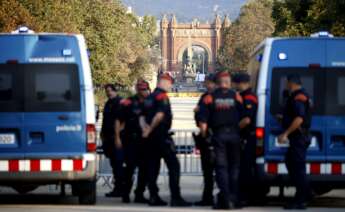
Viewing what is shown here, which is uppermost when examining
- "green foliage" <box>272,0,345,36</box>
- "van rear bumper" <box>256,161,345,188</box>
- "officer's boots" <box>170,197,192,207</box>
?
"green foliage" <box>272,0,345,36</box>

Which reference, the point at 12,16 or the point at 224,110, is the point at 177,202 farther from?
the point at 12,16

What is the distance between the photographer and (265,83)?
15.4 m

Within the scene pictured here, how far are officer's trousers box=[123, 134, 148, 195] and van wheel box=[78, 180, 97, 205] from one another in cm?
80

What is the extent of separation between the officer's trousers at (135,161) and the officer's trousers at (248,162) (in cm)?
149

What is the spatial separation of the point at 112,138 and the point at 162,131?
2.00 metres

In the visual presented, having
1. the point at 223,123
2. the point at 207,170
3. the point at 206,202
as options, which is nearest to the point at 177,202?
the point at 206,202

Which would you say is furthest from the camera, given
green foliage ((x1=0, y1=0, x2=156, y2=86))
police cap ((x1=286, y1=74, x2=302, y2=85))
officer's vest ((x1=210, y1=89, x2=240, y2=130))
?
green foliage ((x1=0, y1=0, x2=156, y2=86))

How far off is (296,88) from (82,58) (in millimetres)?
3167

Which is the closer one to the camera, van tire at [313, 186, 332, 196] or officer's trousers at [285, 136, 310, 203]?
officer's trousers at [285, 136, 310, 203]

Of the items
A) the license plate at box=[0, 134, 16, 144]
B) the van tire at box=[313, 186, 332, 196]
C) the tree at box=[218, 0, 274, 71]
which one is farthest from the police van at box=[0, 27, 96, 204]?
the tree at box=[218, 0, 274, 71]

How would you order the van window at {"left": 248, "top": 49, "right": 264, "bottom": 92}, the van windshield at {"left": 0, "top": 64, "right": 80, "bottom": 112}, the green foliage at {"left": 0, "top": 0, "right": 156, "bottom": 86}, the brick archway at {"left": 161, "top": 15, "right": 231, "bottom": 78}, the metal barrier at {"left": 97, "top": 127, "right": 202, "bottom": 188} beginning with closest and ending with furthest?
1. the van windshield at {"left": 0, "top": 64, "right": 80, "bottom": 112}
2. the van window at {"left": 248, "top": 49, "right": 264, "bottom": 92}
3. the metal barrier at {"left": 97, "top": 127, "right": 202, "bottom": 188}
4. the green foliage at {"left": 0, "top": 0, "right": 156, "bottom": 86}
5. the brick archway at {"left": 161, "top": 15, "right": 231, "bottom": 78}

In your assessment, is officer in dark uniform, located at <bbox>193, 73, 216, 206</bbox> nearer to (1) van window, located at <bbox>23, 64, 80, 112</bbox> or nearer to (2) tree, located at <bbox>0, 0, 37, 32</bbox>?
(1) van window, located at <bbox>23, 64, 80, 112</bbox>

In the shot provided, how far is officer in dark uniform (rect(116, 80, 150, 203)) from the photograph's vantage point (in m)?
16.4

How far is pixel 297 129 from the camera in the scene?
14.7 m
